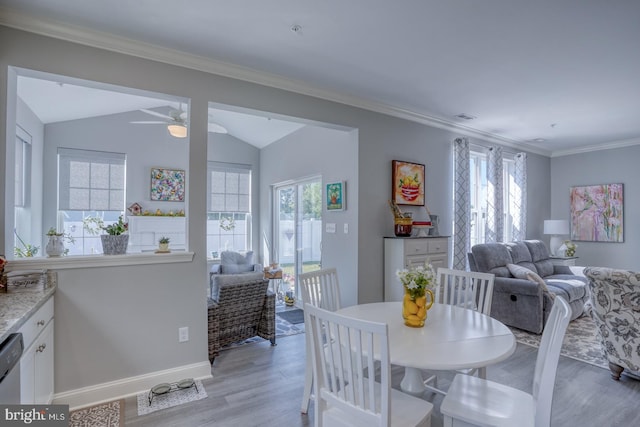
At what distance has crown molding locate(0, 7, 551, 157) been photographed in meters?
2.33

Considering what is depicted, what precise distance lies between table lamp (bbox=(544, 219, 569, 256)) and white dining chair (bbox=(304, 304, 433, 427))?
5.87 meters

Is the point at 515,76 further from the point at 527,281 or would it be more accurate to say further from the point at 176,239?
the point at 176,239

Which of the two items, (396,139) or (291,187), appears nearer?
(396,139)

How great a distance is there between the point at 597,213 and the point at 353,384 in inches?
267

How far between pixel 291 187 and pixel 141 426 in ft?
13.5

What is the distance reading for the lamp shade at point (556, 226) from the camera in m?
6.04

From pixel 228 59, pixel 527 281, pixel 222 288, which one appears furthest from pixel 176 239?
pixel 527 281

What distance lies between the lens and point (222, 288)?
3.21m

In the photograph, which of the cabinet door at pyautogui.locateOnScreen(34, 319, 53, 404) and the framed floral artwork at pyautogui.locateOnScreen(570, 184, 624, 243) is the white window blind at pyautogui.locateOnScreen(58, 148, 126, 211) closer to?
the cabinet door at pyautogui.locateOnScreen(34, 319, 53, 404)

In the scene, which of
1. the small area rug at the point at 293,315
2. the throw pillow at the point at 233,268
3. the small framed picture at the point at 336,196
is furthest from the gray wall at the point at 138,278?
the throw pillow at the point at 233,268

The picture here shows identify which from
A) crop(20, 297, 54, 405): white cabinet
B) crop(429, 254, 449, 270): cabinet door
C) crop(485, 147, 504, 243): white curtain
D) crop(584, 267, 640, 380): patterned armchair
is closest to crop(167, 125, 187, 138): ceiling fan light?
crop(20, 297, 54, 405): white cabinet

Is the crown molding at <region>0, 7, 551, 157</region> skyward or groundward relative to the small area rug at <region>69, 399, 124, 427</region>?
skyward

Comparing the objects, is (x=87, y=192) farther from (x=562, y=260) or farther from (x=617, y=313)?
(x=562, y=260)

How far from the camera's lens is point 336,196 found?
4.27 m
